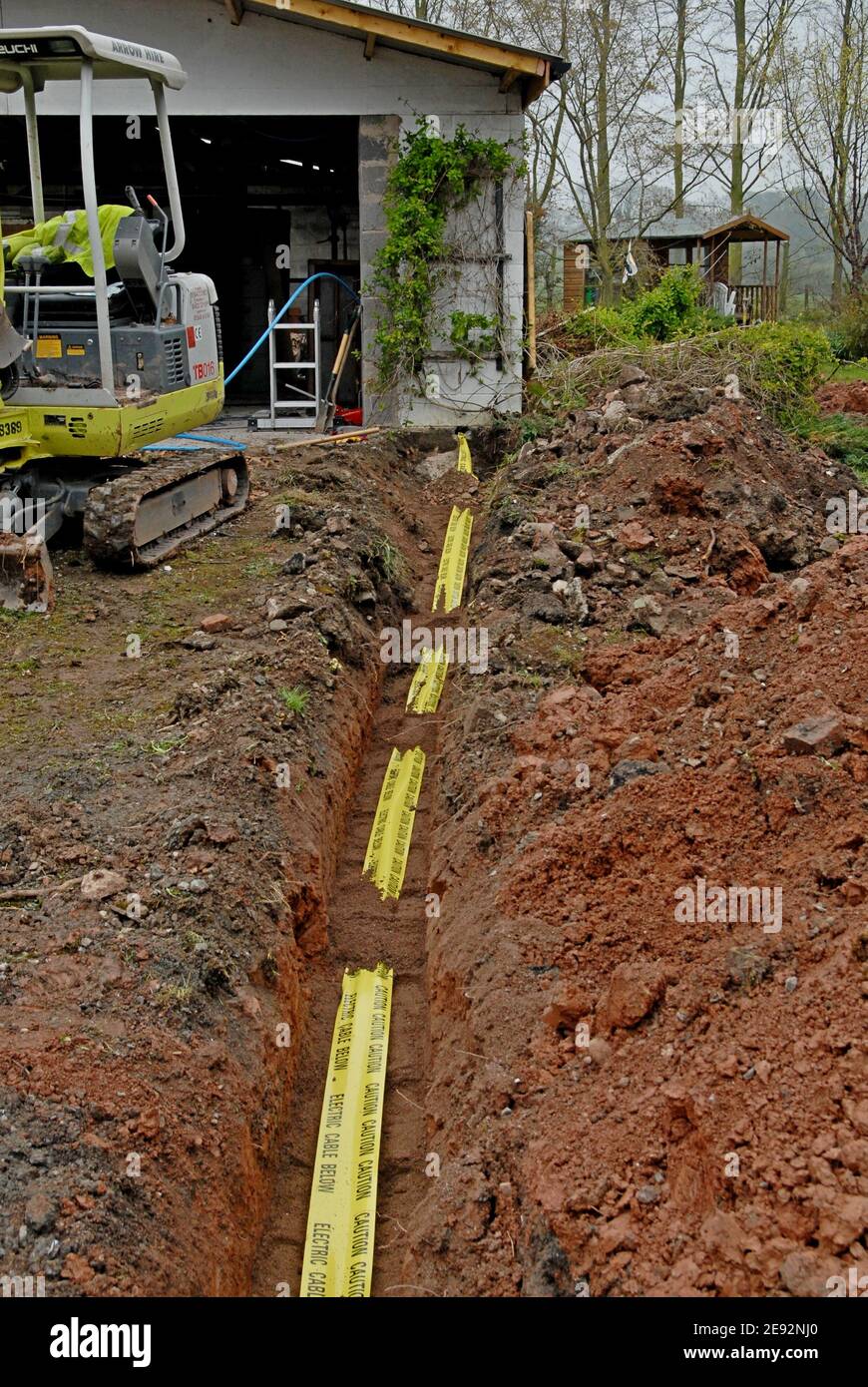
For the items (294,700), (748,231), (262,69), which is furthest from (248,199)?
(294,700)

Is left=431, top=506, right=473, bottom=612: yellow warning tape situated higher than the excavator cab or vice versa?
the excavator cab

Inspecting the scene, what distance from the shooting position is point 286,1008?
552 cm

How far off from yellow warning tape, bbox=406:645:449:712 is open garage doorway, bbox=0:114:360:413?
9.53 metres

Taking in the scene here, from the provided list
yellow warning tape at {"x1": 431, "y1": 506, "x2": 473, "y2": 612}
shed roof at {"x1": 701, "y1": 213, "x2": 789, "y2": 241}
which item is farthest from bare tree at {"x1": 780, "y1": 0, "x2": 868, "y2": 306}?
yellow warning tape at {"x1": 431, "y1": 506, "x2": 473, "y2": 612}

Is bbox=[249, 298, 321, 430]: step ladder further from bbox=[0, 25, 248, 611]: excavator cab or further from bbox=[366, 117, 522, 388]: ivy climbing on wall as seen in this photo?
bbox=[0, 25, 248, 611]: excavator cab

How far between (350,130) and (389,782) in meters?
12.4

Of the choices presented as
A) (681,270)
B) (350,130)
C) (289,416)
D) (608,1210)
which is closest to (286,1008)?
(608,1210)

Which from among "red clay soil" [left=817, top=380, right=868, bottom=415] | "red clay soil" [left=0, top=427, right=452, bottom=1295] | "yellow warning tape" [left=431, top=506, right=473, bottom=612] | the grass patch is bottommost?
"red clay soil" [left=0, top=427, right=452, bottom=1295]

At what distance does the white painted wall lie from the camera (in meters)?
15.2

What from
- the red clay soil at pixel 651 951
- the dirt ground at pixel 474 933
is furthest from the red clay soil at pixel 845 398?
the red clay soil at pixel 651 951

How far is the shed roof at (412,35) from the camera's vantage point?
1434 cm

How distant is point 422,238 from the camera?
15.5 metres

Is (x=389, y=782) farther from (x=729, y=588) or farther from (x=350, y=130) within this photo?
(x=350, y=130)

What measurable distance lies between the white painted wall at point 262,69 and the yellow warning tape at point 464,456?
12.9ft
